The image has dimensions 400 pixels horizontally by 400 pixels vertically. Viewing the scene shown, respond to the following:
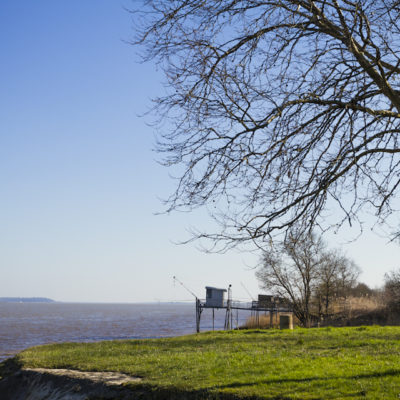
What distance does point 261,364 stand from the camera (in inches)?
445

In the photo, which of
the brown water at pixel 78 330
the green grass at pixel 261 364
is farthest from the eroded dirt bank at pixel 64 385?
the brown water at pixel 78 330

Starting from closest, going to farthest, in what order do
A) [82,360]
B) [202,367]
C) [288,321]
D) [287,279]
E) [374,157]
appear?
1. [374,157]
2. [202,367]
3. [82,360]
4. [288,321]
5. [287,279]

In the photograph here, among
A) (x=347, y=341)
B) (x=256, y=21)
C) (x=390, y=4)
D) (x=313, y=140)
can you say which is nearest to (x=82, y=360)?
(x=347, y=341)

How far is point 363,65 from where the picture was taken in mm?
8367

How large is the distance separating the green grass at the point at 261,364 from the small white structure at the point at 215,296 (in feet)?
108

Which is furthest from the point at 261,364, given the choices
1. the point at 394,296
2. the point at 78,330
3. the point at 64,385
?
the point at 78,330

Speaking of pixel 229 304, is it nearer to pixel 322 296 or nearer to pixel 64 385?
pixel 322 296

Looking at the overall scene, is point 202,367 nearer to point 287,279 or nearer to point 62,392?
point 62,392

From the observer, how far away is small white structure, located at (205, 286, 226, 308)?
50.8 meters

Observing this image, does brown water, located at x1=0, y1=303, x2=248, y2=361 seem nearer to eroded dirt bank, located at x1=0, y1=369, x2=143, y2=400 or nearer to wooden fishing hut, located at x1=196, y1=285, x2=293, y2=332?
wooden fishing hut, located at x1=196, y1=285, x2=293, y2=332

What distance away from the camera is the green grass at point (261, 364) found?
28.8 ft

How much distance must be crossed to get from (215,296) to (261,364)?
40.4m

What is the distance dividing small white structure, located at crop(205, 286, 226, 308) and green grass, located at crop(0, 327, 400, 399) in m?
32.8

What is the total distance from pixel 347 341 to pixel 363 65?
33.2 feet
